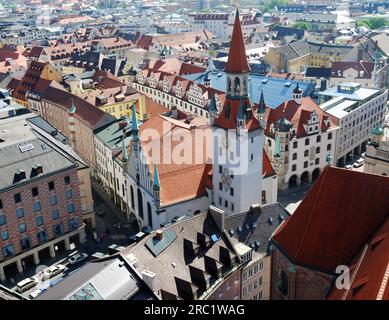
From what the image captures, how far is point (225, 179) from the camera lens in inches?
3014

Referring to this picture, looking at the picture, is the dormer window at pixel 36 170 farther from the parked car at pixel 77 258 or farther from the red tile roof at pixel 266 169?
the red tile roof at pixel 266 169

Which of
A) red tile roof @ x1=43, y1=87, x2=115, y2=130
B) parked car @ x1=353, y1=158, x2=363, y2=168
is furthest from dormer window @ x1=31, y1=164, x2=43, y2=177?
parked car @ x1=353, y1=158, x2=363, y2=168

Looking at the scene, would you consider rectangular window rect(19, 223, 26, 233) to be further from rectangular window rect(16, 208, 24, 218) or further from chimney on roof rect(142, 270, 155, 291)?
chimney on roof rect(142, 270, 155, 291)

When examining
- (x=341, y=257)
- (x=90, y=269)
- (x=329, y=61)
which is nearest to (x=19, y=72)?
(x=329, y=61)

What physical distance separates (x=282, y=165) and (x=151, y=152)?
113ft

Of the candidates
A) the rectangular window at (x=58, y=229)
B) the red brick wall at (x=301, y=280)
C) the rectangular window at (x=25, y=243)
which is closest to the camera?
the red brick wall at (x=301, y=280)

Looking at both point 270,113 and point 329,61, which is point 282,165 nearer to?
point 270,113

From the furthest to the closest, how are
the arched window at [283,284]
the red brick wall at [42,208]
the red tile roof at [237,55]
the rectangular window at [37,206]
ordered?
the rectangular window at [37,206] → the red brick wall at [42,208] → the red tile roof at [237,55] → the arched window at [283,284]

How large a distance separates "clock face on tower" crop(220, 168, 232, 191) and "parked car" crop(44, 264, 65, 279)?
94.9ft

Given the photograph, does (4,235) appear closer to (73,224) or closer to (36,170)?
(36,170)

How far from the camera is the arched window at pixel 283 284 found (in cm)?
5637

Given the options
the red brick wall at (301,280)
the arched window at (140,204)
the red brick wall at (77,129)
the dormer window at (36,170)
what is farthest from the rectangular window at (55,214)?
the red brick wall at (301,280)

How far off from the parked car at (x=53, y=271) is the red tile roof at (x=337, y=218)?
3908cm

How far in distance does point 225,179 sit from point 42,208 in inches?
1184
